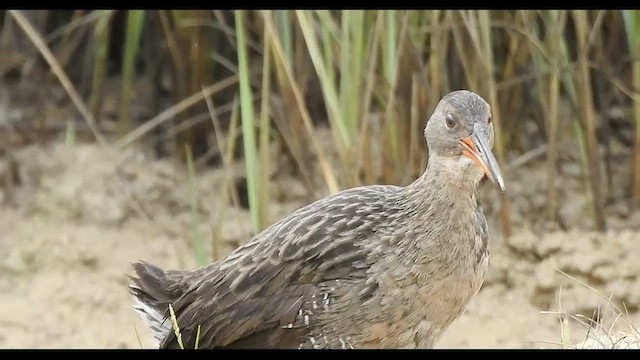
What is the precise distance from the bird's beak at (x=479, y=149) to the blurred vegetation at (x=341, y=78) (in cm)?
111

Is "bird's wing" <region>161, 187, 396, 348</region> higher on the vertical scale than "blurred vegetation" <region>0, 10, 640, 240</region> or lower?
lower

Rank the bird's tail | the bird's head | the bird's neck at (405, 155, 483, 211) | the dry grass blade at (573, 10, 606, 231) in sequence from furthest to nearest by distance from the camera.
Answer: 1. the dry grass blade at (573, 10, 606, 231)
2. the bird's tail
3. the bird's neck at (405, 155, 483, 211)
4. the bird's head

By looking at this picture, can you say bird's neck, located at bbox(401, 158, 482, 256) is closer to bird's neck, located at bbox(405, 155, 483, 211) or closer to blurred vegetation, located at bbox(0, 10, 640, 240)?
bird's neck, located at bbox(405, 155, 483, 211)

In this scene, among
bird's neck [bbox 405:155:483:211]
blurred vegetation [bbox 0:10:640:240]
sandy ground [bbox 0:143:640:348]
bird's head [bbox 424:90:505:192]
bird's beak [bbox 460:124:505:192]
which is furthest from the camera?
sandy ground [bbox 0:143:640:348]

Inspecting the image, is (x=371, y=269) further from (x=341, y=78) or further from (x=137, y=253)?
(x=137, y=253)

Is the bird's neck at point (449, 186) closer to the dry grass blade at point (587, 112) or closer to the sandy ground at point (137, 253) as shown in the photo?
the sandy ground at point (137, 253)

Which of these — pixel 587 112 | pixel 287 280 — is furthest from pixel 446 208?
pixel 587 112

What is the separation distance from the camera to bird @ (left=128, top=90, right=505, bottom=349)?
3.33 meters

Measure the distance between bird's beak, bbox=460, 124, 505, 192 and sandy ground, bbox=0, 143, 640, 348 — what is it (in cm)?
165

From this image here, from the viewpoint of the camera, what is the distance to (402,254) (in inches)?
133

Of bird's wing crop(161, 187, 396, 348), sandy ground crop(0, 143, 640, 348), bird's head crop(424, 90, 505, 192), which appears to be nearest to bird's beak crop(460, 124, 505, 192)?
bird's head crop(424, 90, 505, 192)

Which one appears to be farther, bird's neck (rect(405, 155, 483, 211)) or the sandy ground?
the sandy ground

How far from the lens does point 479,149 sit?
Result: 3268mm

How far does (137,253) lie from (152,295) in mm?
→ 2042
